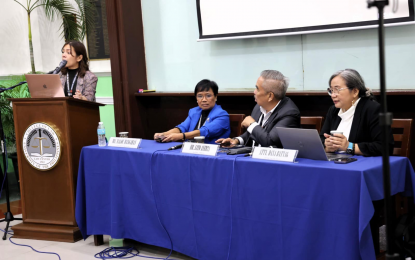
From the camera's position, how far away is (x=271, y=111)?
297 cm

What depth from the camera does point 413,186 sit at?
2.34 m

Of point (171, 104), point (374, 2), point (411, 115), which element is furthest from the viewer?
point (171, 104)

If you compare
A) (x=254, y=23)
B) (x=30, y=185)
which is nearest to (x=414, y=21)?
(x=254, y=23)

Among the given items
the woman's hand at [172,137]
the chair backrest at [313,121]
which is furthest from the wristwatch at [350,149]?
the woman's hand at [172,137]

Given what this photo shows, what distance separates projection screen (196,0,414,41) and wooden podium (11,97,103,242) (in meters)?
1.32

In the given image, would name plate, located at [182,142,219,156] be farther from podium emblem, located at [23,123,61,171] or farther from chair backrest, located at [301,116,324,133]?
podium emblem, located at [23,123,61,171]

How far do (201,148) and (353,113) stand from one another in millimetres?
894

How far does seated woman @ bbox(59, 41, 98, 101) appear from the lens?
12.5ft

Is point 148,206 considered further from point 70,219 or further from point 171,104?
point 171,104

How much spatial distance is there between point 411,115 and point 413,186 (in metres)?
1.06

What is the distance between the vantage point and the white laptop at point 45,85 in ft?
11.1

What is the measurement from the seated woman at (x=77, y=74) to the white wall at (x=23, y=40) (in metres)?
2.20

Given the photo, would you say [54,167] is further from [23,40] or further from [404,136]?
[23,40]

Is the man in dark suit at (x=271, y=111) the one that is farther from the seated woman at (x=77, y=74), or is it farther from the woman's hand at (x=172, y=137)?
the seated woman at (x=77, y=74)
